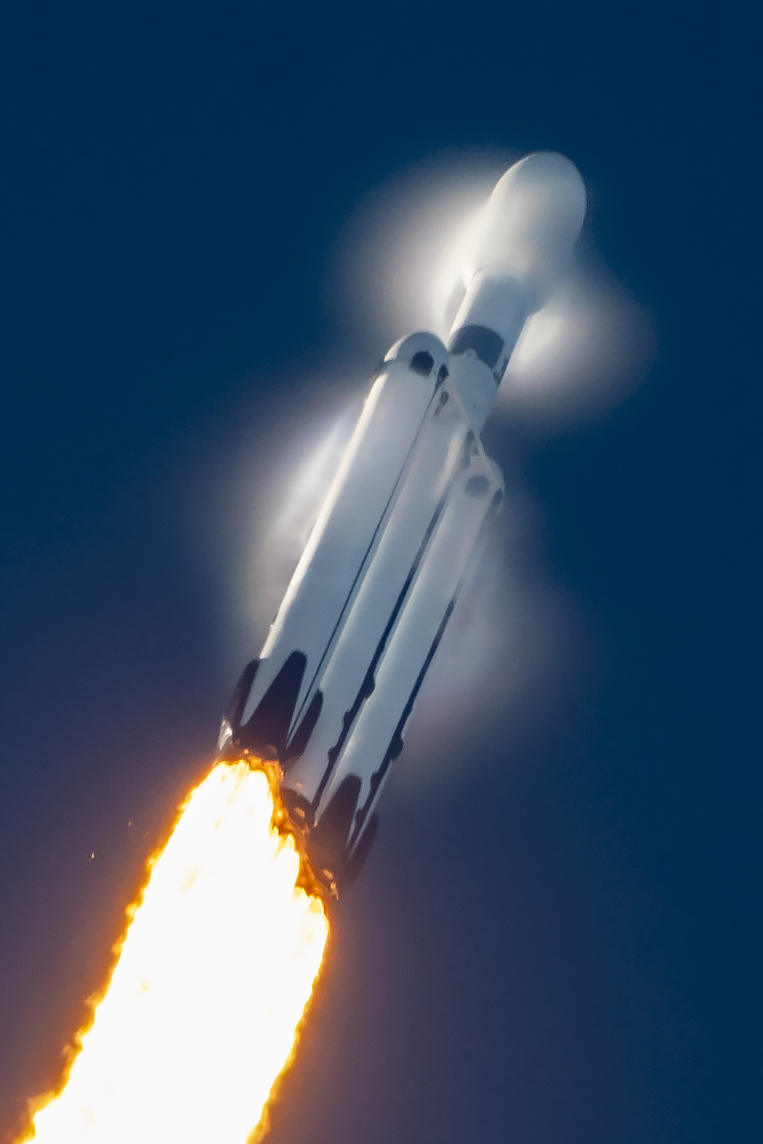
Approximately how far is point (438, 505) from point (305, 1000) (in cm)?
483

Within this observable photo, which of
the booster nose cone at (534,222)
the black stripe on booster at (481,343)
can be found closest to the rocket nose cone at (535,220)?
the booster nose cone at (534,222)

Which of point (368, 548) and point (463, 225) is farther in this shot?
point (463, 225)

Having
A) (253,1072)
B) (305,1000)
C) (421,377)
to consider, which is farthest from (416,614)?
(253,1072)

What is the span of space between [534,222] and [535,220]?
0.03 meters

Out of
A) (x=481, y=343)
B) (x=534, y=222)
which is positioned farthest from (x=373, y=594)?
(x=534, y=222)

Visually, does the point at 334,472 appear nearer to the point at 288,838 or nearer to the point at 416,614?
the point at 416,614

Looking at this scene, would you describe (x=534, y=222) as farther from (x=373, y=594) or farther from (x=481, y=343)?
(x=373, y=594)

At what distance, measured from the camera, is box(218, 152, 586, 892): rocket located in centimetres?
795

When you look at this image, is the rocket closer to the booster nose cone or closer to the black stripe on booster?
the black stripe on booster

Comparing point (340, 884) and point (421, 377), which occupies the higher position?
point (421, 377)

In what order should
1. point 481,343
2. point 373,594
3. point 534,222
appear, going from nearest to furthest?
1. point 373,594
2. point 481,343
3. point 534,222

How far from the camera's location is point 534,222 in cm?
1186

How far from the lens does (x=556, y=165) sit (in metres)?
12.3

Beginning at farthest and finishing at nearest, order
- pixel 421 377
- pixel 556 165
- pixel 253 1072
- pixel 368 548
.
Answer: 1. pixel 556 165
2. pixel 421 377
3. pixel 368 548
4. pixel 253 1072
